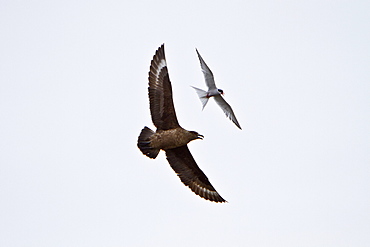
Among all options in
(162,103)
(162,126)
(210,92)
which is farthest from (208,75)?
(162,126)

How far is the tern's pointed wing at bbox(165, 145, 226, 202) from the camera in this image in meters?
13.1

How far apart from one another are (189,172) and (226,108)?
1.55 metres

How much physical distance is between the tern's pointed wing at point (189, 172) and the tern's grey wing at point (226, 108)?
1.19m

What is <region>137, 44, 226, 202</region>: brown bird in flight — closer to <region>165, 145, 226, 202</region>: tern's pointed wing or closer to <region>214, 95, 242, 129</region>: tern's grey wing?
<region>165, 145, 226, 202</region>: tern's pointed wing

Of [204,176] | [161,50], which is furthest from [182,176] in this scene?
[161,50]

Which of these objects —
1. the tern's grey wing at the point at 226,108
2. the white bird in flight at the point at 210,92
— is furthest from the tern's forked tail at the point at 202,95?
the tern's grey wing at the point at 226,108

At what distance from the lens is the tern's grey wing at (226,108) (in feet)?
43.7

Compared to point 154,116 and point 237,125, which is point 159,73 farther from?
point 237,125

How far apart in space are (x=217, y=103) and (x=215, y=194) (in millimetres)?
1917

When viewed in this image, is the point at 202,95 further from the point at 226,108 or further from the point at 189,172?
the point at 189,172

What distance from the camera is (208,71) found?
13039 millimetres

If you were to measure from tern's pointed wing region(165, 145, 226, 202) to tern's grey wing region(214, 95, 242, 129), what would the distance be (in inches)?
Result: 46.8

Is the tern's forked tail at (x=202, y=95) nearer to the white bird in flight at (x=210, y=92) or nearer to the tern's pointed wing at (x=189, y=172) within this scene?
the white bird in flight at (x=210, y=92)

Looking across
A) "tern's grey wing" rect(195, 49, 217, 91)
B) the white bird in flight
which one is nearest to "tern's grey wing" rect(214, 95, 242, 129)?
the white bird in flight
